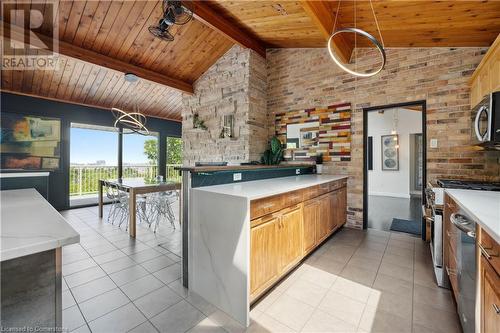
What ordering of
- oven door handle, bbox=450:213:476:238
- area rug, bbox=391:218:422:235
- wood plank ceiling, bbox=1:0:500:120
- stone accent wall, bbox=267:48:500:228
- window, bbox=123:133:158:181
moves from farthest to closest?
window, bbox=123:133:158:181, area rug, bbox=391:218:422:235, stone accent wall, bbox=267:48:500:228, wood plank ceiling, bbox=1:0:500:120, oven door handle, bbox=450:213:476:238

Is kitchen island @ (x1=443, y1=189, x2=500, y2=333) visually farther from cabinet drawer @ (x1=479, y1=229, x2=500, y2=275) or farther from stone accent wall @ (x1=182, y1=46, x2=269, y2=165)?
stone accent wall @ (x1=182, y1=46, x2=269, y2=165)

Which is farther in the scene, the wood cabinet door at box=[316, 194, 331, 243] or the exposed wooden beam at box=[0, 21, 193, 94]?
the exposed wooden beam at box=[0, 21, 193, 94]

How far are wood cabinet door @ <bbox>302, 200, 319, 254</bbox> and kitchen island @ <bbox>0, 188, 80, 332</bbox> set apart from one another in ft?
6.93

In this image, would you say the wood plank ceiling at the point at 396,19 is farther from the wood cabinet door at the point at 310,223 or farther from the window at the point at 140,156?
the window at the point at 140,156

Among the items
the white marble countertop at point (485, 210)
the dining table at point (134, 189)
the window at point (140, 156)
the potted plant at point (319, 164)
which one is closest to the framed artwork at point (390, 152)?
the potted plant at point (319, 164)

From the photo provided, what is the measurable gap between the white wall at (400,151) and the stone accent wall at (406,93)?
313 cm

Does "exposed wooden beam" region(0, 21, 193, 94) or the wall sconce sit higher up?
"exposed wooden beam" region(0, 21, 193, 94)

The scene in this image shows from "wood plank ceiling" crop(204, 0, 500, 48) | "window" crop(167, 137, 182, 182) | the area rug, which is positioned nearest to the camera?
"wood plank ceiling" crop(204, 0, 500, 48)

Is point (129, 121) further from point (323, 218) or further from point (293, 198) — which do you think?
point (323, 218)

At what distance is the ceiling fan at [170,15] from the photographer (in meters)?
2.66

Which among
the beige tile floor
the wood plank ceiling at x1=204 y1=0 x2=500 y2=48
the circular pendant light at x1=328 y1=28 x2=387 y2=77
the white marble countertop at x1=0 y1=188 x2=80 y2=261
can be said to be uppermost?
the wood plank ceiling at x1=204 y1=0 x2=500 y2=48

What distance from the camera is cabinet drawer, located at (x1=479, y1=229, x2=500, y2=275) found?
94 centimetres

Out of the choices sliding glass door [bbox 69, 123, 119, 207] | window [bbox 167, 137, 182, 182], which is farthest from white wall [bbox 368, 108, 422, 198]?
sliding glass door [bbox 69, 123, 119, 207]

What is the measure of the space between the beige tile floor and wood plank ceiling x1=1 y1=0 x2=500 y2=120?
2891mm
